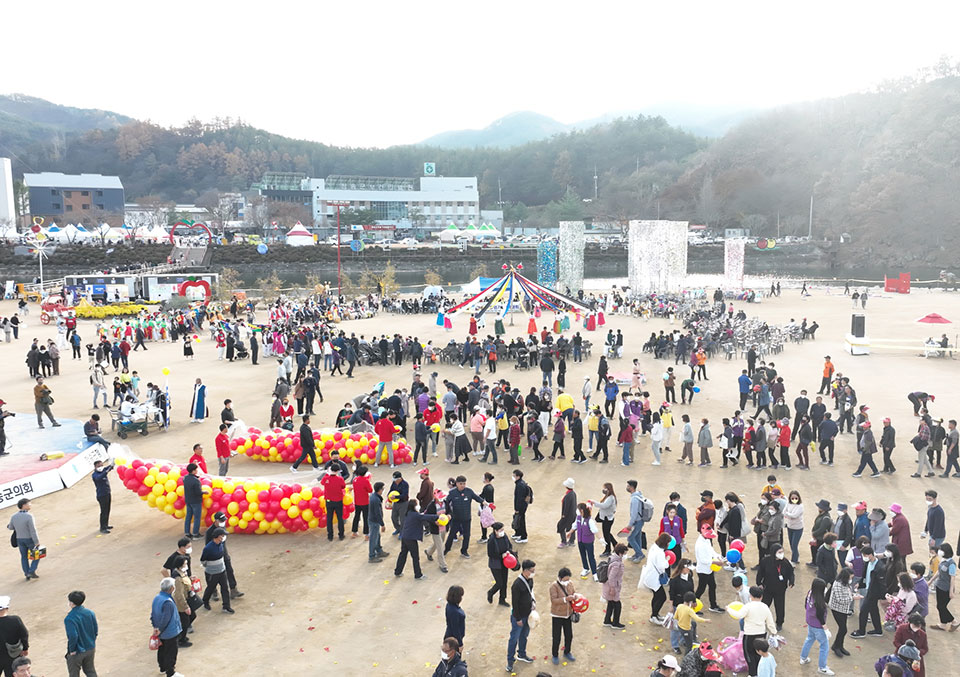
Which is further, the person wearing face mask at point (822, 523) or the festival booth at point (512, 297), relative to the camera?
the festival booth at point (512, 297)

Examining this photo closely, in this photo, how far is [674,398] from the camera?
1820cm

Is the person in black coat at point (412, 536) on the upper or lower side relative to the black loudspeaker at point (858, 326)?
lower

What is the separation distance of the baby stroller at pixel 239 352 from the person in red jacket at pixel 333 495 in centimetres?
1522

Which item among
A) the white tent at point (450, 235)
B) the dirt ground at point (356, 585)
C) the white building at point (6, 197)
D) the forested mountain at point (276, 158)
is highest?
the forested mountain at point (276, 158)

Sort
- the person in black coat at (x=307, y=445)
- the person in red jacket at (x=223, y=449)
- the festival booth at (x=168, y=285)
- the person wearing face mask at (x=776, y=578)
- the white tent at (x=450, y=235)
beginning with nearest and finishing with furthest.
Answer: the person wearing face mask at (x=776, y=578)
the person in red jacket at (x=223, y=449)
the person in black coat at (x=307, y=445)
the festival booth at (x=168, y=285)
the white tent at (x=450, y=235)

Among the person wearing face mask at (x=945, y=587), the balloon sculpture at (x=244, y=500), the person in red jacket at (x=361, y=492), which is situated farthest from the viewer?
the balloon sculpture at (x=244, y=500)

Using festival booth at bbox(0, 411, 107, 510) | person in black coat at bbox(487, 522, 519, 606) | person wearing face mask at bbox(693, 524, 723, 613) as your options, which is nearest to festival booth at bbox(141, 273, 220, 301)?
festival booth at bbox(0, 411, 107, 510)

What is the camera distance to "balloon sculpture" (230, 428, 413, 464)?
13.4 meters

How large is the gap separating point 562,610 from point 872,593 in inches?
136

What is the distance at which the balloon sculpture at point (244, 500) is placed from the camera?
415 inches

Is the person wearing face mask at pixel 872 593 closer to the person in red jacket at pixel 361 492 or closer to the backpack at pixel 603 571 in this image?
the backpack at pixel 603 571

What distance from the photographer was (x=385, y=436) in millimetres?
13414

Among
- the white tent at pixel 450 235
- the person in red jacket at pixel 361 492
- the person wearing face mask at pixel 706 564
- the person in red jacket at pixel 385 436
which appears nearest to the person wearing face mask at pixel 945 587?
the person wearing face mask at pixel 706 564

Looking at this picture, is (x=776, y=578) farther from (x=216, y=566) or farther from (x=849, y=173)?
(x=849, y=173)
